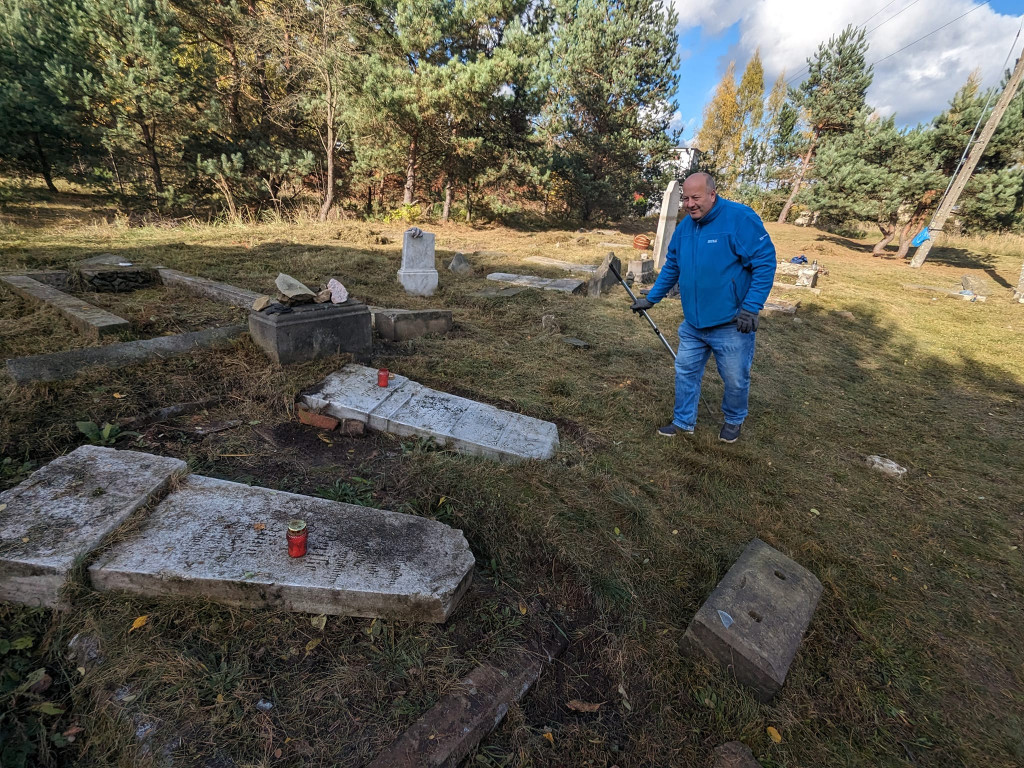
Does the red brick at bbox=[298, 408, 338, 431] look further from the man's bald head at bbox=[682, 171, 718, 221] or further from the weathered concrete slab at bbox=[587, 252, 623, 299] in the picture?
the weathered concrete slab at bbox=[587, 252, 623, 299]

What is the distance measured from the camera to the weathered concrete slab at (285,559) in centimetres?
173

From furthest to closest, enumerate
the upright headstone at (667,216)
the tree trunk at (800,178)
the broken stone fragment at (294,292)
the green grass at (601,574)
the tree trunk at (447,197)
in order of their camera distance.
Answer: the tree trunk at (800,178), the tree trunk at (447,197), the upright headstone at (667,216), the broken stone fragment at (294,292), the green grass at (601,574)

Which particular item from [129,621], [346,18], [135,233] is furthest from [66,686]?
[346,18]

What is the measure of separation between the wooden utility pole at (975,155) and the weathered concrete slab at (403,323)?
16.2 meters

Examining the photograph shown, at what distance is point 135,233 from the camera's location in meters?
9.70

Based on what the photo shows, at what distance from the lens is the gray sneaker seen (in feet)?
11.8

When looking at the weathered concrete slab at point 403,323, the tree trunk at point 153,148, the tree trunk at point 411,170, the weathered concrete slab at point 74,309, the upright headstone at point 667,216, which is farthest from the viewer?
the tree trunk at point 411,170

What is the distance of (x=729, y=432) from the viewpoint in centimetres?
360

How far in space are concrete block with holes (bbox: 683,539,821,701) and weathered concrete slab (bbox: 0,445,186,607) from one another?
253 cm

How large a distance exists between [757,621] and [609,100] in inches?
795

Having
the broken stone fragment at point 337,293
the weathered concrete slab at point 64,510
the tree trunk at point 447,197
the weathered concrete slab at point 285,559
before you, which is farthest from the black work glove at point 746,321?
the tree trunk at point 447,197

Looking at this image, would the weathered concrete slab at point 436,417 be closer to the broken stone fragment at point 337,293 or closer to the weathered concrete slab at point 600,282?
the broken stone fragment at point 337,293

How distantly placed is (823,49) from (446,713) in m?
27.4

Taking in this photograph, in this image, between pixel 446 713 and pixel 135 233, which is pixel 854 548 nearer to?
pixel 446 713
